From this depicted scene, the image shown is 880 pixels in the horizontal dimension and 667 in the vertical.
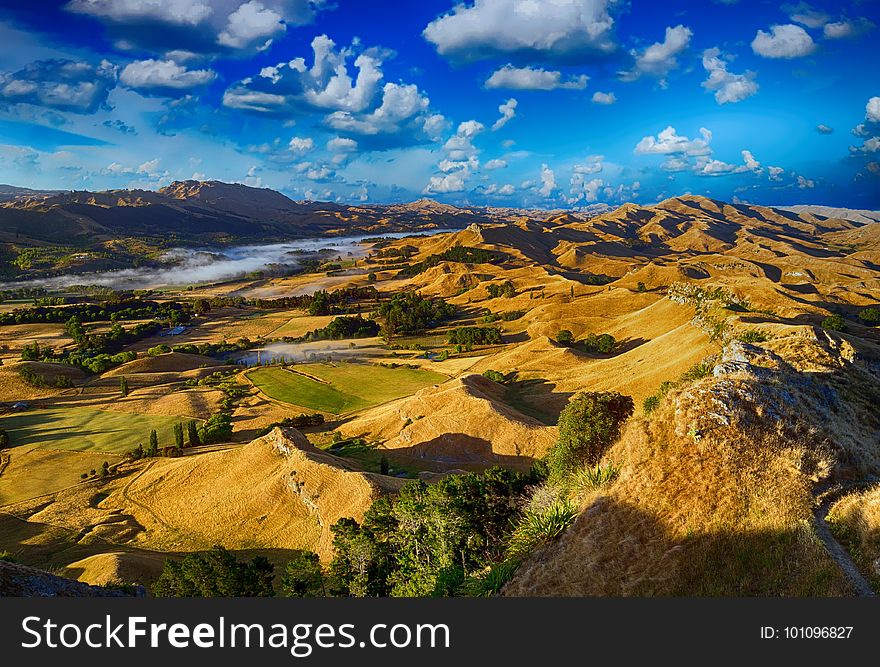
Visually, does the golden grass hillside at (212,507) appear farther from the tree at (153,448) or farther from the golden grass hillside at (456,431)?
the golden grass hillside at (456,431)

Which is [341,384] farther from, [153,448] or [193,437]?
[153,448]

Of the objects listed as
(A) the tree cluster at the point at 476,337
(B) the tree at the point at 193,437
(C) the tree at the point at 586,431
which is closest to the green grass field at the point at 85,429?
(B) the tree at the point at 193,437

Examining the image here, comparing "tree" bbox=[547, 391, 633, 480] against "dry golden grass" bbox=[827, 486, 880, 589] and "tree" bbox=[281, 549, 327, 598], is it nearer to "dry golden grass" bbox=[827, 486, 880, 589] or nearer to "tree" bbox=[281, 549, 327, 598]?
"dry golden grass" bbox=[827, 486, 880, 589]

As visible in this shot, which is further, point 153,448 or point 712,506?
point 153,448

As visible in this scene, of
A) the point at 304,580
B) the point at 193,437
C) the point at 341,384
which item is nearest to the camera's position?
the point at 304,580

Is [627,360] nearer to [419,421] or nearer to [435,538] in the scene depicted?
[419,421]

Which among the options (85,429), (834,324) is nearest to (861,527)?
(834,324)
